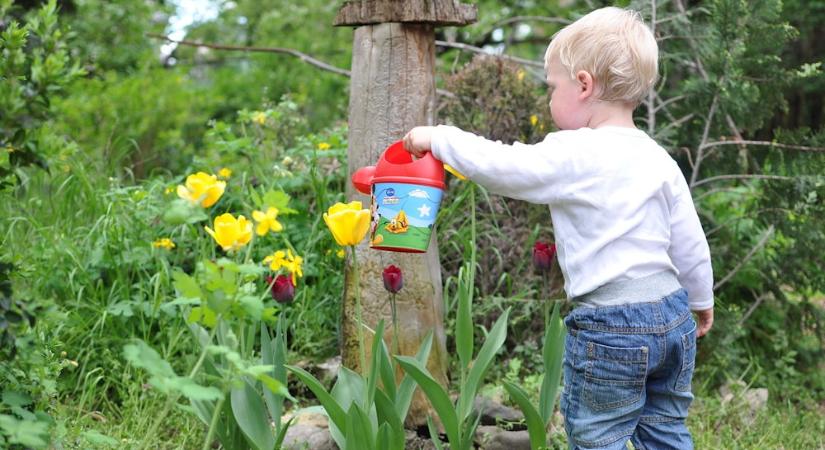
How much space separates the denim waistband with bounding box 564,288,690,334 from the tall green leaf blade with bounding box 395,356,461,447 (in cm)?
38

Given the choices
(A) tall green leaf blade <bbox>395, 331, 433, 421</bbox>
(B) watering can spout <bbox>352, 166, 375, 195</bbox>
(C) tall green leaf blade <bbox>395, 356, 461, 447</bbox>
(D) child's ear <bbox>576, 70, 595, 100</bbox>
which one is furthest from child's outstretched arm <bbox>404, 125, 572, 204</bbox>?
(A) tall green leaf blade <bbox>395, 331, 433, 421</bbox>

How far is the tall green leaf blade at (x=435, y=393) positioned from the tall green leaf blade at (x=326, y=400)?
185mm

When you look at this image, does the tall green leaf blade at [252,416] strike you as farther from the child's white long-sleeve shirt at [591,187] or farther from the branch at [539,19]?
the branch at [539,19]

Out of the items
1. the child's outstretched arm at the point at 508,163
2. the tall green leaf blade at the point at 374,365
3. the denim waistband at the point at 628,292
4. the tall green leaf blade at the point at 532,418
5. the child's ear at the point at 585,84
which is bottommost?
the tall green leaf blade at the point at 532,418

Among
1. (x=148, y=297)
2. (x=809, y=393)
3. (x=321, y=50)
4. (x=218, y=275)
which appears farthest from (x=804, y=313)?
(x=321, y=50)

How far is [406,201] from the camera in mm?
2146

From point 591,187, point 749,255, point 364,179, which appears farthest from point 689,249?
point 749,255

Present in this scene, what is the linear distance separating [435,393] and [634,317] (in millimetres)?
519

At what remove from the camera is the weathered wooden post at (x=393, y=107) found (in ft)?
9.39

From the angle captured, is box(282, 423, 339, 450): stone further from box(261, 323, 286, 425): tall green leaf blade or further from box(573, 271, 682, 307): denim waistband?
box(573, 271, 682, 307): denim waistband

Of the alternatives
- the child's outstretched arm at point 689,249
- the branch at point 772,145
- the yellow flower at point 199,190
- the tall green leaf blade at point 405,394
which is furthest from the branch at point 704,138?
the yellow flower at point 199,190

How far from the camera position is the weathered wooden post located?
2861mm

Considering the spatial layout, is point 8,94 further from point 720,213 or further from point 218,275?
point 720,213

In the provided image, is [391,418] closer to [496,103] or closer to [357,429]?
[357,429]
